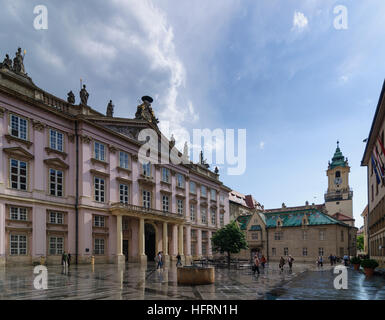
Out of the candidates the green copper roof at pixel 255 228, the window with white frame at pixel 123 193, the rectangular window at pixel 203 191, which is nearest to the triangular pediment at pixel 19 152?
the window with white frame at pixel 123 193

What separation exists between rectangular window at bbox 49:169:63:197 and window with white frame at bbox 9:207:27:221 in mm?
3324

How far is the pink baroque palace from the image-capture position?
30203 mm

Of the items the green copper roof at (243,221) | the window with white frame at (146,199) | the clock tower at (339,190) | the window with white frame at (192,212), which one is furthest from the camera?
the clock tower at (339,190)

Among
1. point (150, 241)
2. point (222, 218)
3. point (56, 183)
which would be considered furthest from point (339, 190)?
point (56, 183)

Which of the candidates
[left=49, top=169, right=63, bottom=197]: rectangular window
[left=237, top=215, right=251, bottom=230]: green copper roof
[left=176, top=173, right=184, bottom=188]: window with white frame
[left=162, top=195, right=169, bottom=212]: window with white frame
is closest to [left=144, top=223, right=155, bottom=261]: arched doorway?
[left=162, top=195, right=169, bottom=212]: window with white frame

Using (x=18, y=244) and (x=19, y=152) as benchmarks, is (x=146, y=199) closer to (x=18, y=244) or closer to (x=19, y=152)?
(x=18, y=244)

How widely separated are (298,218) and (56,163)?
49275mm

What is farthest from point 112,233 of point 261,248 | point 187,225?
point 261,248

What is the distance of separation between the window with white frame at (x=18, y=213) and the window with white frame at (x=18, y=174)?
6.19 ft

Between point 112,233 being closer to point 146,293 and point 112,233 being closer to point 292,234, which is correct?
point 146,293

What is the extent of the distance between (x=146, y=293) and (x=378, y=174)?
81.0 feet

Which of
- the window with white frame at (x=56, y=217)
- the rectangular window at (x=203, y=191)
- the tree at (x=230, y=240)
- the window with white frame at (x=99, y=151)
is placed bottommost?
the tree at (x=230, y=240)

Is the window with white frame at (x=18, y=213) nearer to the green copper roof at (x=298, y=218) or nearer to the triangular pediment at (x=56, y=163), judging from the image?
the triangular pediment at (x=56, y=163)

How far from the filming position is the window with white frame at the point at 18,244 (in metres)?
29.3
